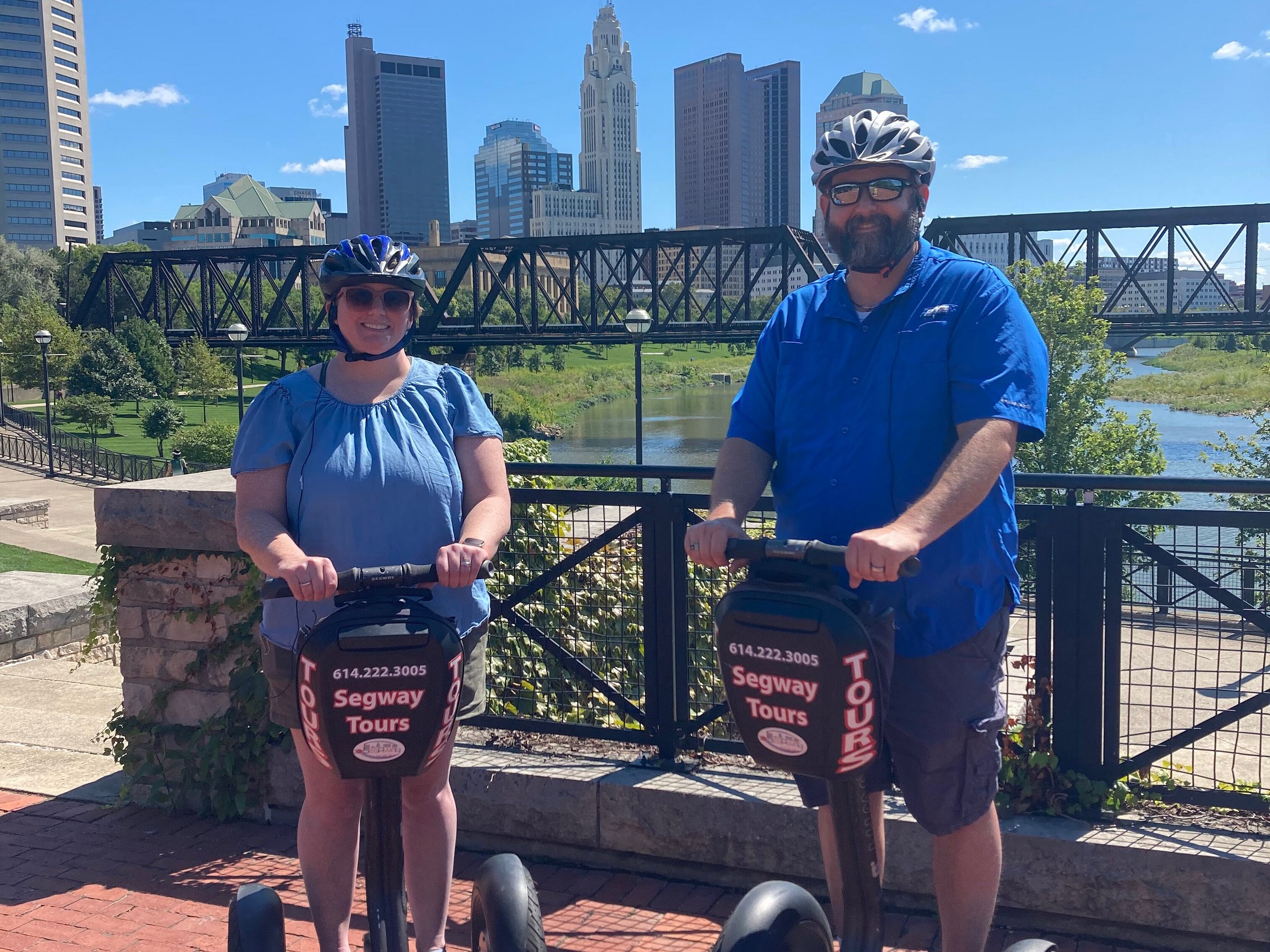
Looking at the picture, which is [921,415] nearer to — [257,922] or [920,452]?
[920,452]

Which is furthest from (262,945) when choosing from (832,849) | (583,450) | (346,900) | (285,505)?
(583,450)

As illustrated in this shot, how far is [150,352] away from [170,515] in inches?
2353

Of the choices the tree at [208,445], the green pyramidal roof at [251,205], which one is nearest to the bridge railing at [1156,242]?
the tree at [208,445]

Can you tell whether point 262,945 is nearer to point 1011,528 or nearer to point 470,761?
point 470,761

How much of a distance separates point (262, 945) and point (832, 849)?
139 centimetres

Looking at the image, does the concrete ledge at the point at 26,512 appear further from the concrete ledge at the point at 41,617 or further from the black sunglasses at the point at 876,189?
the black sunglasses at the point at 876,189

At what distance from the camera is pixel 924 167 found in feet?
7.71

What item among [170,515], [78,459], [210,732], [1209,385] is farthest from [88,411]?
[1209,385]

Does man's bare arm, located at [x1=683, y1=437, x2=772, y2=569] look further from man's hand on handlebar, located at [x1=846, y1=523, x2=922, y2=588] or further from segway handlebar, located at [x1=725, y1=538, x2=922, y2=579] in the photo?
man's hand on handlebar, located at [x1=846, y1=523, x2=922, y2=588]

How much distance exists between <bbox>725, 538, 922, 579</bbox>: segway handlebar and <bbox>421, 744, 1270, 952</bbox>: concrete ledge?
1602 mm

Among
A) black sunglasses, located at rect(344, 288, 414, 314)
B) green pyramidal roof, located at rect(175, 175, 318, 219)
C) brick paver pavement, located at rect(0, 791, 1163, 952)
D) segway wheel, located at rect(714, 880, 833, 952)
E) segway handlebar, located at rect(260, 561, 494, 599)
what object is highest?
green pyramidal roof, located at rect(175, 175, 318, 219)

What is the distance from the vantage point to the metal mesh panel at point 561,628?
4504 mm

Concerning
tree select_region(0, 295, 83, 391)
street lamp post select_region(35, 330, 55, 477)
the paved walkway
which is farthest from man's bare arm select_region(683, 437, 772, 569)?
tree select_region(0, 295, 83, 391)

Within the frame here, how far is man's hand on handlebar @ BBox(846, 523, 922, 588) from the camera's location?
1.99 metres
